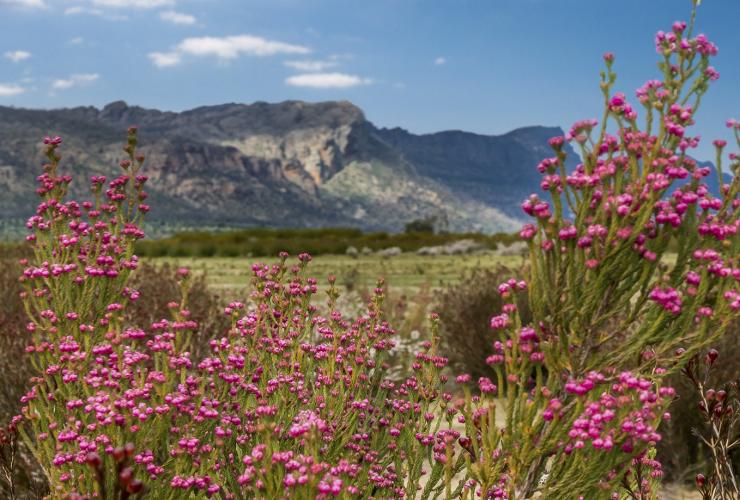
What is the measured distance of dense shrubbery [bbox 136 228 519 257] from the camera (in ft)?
136

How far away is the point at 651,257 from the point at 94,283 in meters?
2.61

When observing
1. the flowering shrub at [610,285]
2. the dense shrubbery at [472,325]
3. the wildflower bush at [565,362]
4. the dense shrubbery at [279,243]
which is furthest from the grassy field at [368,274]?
the flowering shrub at [610,285]

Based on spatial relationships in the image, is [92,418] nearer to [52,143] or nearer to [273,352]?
[273,352]

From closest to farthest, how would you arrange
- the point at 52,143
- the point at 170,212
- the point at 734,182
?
the point at 734,182, the point at 52,143, the point at 170,212

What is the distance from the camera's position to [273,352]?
3.55 meters

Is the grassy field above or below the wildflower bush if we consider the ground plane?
below

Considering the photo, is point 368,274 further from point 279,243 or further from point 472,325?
point 472,325

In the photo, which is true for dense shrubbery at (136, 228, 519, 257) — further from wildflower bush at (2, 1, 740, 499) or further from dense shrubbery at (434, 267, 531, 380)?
wildflower bush at (2, 1, 740, 499)

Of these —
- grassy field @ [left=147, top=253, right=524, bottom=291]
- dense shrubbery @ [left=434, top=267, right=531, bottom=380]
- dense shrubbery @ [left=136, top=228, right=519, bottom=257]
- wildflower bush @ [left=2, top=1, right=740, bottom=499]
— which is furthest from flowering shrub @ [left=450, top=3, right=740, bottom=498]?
dense shrubbery @ [left=136, top=228, right=519, bottom=257]

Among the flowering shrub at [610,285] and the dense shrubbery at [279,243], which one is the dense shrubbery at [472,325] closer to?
the flowering shrub at [610,285]

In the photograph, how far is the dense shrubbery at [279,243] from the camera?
136 feet

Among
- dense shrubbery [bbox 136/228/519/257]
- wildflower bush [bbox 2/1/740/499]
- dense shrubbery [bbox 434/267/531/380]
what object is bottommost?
dense shrubbery [bbox 136/228/519/257]

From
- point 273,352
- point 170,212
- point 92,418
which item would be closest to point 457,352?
point 273,352

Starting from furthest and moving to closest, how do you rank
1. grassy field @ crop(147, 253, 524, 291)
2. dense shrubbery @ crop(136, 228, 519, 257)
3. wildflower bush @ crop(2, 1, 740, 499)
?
1. dense shrubbery @ crop(136, 228, 519, 257)
2. grassy field @ crop(147, 253, 524, 291)
3. wildflower bush @ crop(2, 1, 740, 499)
